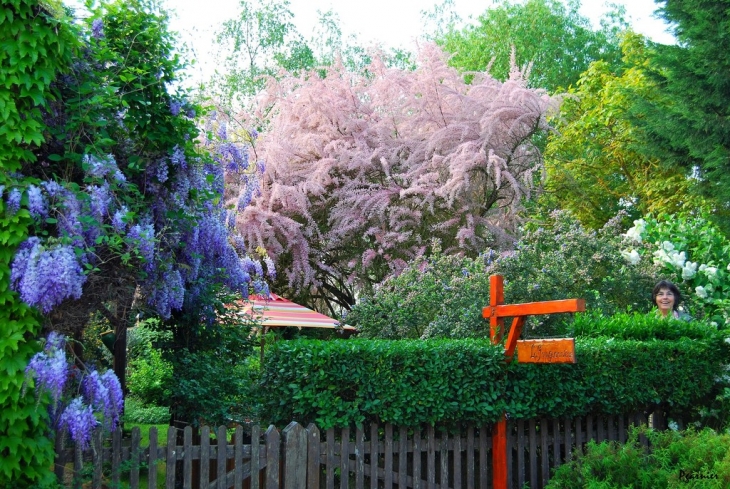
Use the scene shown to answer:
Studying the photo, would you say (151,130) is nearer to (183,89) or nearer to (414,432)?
(183,89)

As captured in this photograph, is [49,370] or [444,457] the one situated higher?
[49,370]

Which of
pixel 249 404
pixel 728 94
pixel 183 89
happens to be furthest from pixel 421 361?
pixel 728 94

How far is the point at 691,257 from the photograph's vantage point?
35.9ft

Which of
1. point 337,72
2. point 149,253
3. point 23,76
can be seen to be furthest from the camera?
point 337,72

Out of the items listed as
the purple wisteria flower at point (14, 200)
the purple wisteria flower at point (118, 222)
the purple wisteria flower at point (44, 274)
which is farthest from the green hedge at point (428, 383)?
the purple wisteria flower at point (14, 200)

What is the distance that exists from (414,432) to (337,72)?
9.97 meters

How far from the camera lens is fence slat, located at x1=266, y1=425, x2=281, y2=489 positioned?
5492mm

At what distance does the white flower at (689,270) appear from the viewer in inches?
412

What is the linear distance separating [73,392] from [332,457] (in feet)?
6.19

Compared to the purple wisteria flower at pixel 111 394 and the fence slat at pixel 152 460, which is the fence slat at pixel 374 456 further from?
the purple wisteria flower at pixel 111 394

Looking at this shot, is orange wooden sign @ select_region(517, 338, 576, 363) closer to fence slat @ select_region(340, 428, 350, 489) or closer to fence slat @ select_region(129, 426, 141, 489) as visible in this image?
fence slat @ select_region(340, 428, 350, 489)

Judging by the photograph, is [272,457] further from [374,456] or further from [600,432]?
[600,432]

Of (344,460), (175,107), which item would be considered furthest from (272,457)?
(175,107)

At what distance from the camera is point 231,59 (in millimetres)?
Result: 26141
